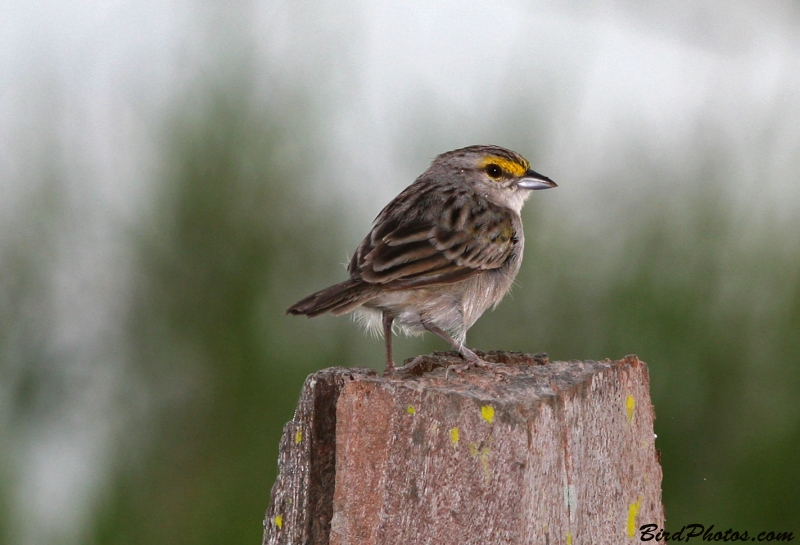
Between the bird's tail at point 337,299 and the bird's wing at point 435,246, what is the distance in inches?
2.6

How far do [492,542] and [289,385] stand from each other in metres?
3.53

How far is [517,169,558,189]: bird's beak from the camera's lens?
18.6ft

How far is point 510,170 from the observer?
570cm

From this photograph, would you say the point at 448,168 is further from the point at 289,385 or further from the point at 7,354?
the point at 7,354

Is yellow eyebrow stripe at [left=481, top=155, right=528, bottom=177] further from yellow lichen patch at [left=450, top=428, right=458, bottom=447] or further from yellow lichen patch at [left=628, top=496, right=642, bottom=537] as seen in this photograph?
yellow lichen patch at [left=450, top=428, right=458, bottom=447]

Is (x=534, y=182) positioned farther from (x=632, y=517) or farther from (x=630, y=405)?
(x=632, y=517)

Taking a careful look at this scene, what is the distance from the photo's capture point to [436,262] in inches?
181

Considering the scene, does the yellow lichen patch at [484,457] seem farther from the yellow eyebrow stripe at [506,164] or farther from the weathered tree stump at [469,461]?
the yellow eyebrow stripe at [506,164]

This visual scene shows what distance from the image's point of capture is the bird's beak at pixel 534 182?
224 inches

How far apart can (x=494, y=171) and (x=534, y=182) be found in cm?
25

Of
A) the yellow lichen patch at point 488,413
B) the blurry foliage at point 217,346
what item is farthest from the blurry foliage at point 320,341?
the yellow lichen patch at point 488,413

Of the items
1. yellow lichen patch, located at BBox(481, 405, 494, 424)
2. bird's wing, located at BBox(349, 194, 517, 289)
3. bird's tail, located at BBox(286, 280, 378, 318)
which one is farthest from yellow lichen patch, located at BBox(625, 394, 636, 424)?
bird's wing, located at BBox(349, 194, 517, 289)

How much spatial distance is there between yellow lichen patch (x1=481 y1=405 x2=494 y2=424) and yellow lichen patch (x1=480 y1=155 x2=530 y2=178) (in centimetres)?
339

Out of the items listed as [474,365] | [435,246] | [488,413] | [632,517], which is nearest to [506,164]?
[435,246]
